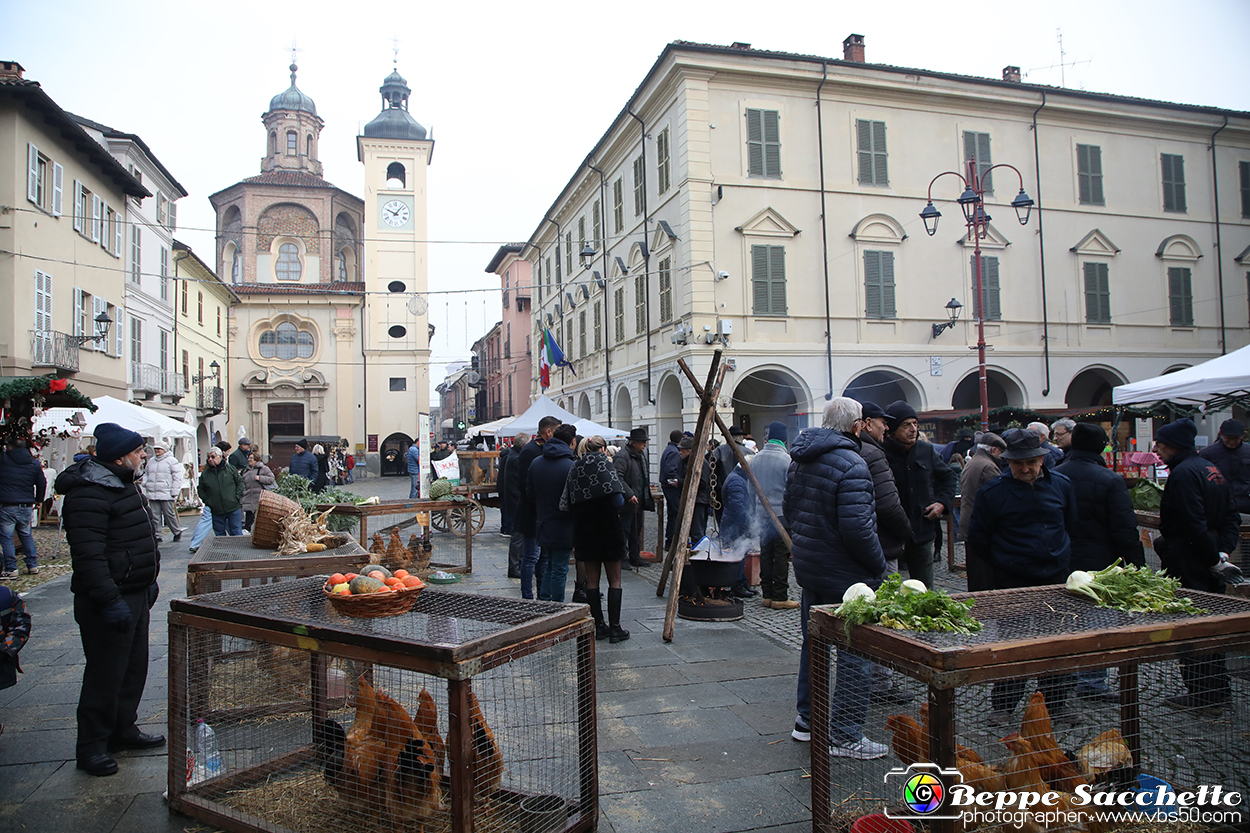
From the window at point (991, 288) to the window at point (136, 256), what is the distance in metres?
25.9

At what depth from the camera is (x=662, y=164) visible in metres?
23.0

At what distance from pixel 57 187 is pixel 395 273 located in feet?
81.2

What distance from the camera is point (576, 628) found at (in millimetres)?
3516

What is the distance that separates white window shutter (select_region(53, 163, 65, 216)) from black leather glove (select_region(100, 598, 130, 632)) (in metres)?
20.6

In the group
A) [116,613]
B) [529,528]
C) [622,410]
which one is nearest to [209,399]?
[622,410]

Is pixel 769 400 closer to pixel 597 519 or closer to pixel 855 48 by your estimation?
pixel 855 48

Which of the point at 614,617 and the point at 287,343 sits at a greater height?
the point at 287,343

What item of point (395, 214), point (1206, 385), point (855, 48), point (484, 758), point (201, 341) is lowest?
point (484, 758)

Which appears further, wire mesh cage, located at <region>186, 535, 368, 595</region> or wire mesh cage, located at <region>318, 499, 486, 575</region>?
wire mesh cage, located at <region>318, 499, 486, 575</region>

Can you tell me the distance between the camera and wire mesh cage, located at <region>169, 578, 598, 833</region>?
121 inches

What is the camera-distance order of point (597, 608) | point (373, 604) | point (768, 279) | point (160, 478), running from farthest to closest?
point (768, 279)
point (160, 478)
point (597, 608)
point (373, 604)

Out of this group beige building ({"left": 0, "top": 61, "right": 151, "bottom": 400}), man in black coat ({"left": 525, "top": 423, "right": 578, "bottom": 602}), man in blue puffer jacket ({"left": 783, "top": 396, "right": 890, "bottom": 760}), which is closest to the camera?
man in blue puffer jacket ({"left": 783, "top": 396, "right": 890, "bottom": 760})

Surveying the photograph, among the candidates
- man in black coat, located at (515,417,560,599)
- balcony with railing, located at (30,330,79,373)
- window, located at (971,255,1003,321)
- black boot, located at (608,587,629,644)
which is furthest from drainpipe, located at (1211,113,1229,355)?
balcony with railing, located at (30,330,79,373)

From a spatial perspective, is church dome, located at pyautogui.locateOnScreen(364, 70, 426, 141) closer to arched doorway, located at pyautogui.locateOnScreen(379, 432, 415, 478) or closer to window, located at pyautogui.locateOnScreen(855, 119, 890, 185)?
Answer: arched doorway, located at pyautogui.locateOnScreen(379, 432, 415, 478)
